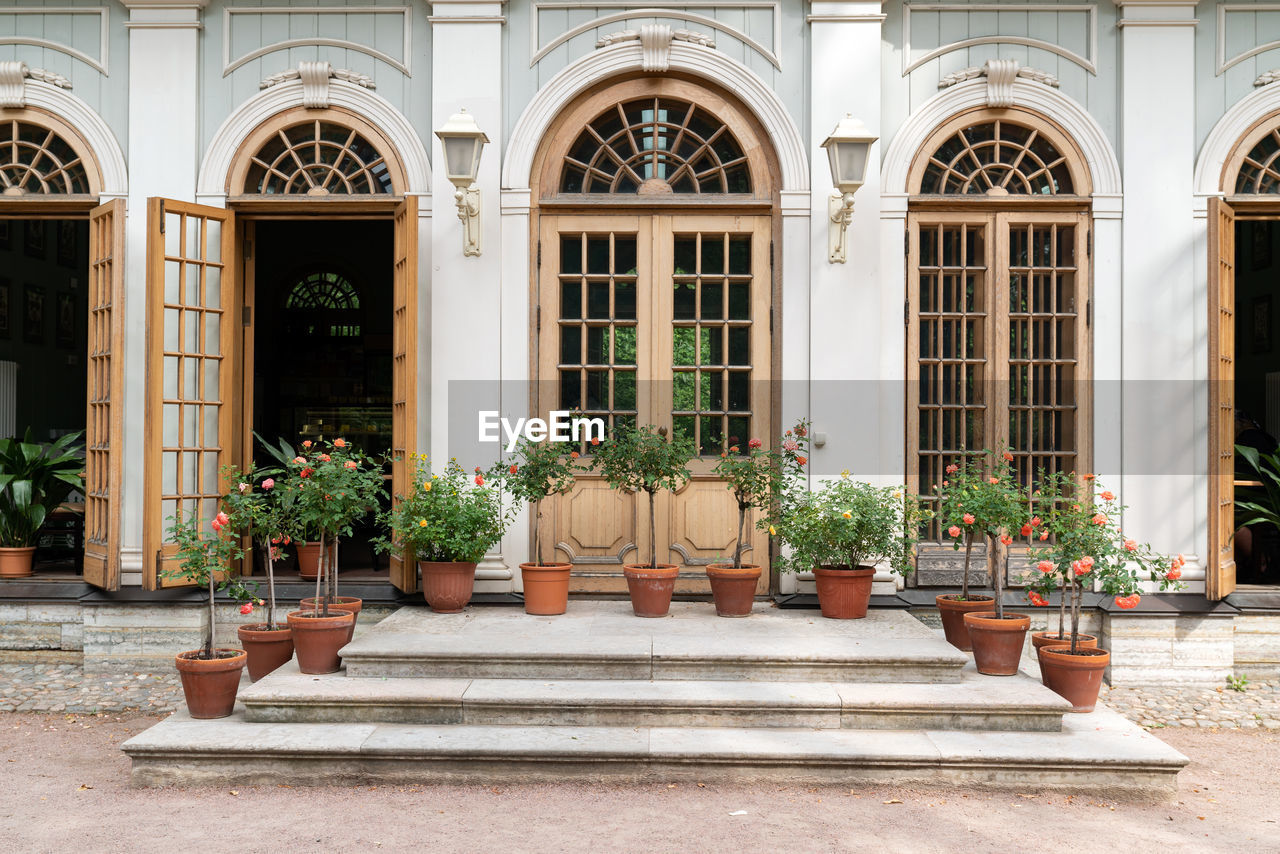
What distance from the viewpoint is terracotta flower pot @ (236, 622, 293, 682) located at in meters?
5.94

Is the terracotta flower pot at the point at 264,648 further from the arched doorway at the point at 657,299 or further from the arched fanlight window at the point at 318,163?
the arched fanlight window at the point at 318,163

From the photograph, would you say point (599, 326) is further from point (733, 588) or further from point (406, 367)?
point (733, 588)

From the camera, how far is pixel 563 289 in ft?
24.1

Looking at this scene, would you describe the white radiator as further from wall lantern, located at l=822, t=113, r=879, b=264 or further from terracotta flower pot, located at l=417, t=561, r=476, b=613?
wall lantern, located at l=822, t=113, r=879, b=264

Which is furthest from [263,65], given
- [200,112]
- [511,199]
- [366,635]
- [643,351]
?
[366,635]

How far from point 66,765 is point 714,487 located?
13.5 ft

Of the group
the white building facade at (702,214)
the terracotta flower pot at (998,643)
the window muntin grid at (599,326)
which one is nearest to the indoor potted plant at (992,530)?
the terracotta flower pot at (998,643)

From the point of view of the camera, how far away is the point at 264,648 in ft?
19.5

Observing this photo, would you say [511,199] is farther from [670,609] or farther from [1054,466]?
[1054,466]

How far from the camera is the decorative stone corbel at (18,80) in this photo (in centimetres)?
723

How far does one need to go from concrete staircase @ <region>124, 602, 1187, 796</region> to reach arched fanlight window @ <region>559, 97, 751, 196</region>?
3078mm

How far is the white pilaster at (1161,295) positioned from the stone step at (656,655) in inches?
87.3

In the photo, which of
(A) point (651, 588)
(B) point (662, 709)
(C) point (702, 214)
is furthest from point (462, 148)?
(B) point (662, 709)

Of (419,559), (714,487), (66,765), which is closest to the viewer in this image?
(66,765)
